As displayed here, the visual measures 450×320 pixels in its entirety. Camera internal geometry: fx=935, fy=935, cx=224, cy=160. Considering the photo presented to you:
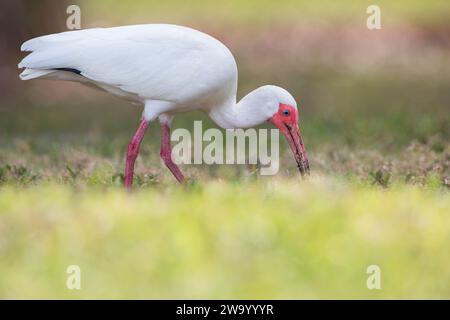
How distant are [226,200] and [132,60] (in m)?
2.20

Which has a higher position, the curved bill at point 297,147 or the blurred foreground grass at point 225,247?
the curved bill at point 297,147

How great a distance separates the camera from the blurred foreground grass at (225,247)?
14.2 ft

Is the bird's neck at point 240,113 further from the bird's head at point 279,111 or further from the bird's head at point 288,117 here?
the bird's head at point 288,117

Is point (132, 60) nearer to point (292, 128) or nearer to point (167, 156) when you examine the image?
point (167, 156)

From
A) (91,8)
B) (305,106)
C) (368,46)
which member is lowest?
(305,106)

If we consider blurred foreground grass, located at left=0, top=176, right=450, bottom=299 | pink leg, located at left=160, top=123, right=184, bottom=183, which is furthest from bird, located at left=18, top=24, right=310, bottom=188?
blurred foreground grass, located at left=0, top=176, right=450, bottom=299

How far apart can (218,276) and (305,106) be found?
9.63 meters

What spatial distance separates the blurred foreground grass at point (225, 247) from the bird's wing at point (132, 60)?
198 centimetres

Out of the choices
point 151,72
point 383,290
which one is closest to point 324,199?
point 383,290

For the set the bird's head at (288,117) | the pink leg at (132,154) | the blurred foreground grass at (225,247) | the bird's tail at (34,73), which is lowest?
the blurred foreground grass at (225,247)

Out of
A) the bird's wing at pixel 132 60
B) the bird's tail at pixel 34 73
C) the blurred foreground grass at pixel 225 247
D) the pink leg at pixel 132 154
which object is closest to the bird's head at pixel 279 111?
the bird's wing at pixel 132 60

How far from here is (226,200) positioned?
17.0 feet

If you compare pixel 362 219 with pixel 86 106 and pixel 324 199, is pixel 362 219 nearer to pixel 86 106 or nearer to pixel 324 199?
pixel 324 199

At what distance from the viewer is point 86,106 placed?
46.9 ft
